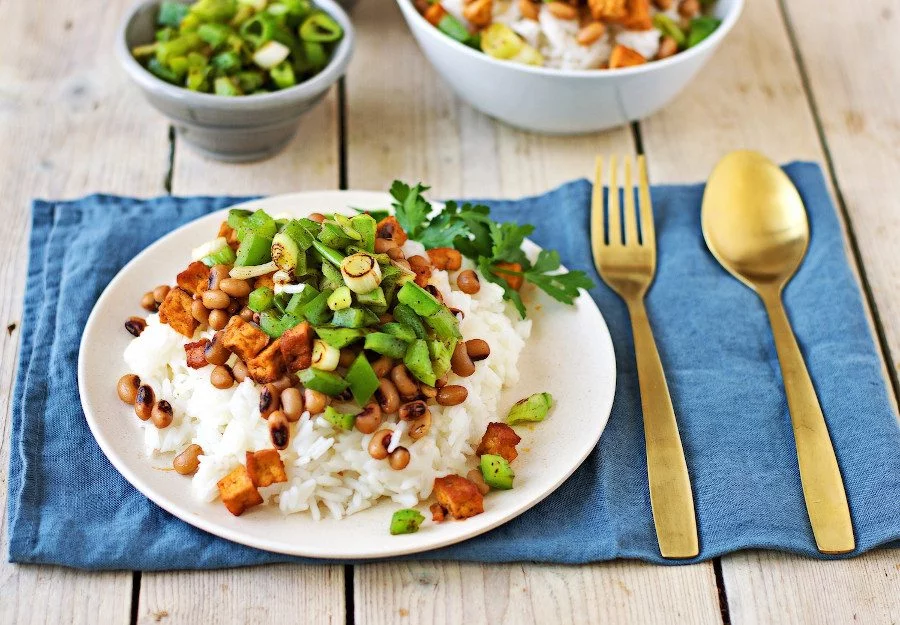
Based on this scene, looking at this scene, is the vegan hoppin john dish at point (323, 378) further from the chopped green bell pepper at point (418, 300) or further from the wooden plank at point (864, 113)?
the wooden plank at point (864, 113)

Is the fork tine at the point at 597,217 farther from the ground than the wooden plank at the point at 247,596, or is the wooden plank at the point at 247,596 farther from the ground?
the fork tine at the point at 597,217

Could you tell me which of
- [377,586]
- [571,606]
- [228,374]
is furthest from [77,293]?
[571,606]

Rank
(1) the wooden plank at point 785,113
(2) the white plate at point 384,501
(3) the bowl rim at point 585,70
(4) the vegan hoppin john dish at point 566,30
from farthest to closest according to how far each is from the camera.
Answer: (1) the wooden plank at point 785,113
(4) the vegan hoppin john dish at point 566,30
(3) the bowl rim at point 585,70
(2) the white plate at point 384,501

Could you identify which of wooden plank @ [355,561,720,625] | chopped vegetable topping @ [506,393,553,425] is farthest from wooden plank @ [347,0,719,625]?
chopped vegetable topping @ [506,393,553,425]

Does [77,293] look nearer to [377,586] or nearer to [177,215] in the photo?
[177,215]

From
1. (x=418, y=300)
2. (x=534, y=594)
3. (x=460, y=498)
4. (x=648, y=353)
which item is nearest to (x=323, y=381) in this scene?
(x=418, y=300)

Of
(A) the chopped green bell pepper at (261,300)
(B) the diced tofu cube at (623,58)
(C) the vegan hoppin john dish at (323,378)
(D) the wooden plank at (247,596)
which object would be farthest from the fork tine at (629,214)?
(D) the wooden plank at (247,596)
